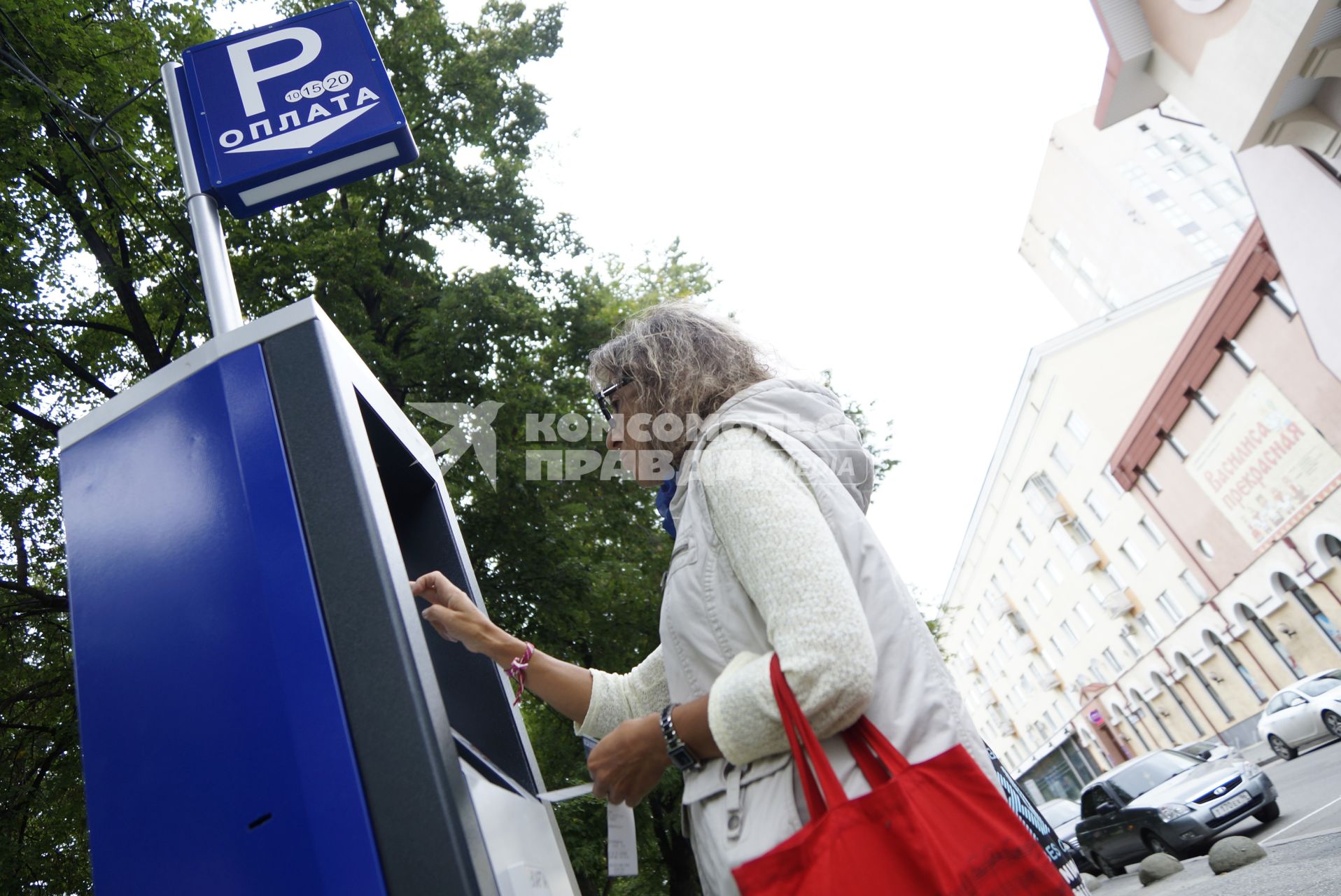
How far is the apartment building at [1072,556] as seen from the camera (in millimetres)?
34125

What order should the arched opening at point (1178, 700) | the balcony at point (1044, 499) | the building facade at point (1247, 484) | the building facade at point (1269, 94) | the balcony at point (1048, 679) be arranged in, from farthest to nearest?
the balcony at point (1048, 679)
the balcony at point (1044, 499)
the arched opening at point (1178, 700)
the building facade at point (1247, 484)
the building facade at point (1269, 94)

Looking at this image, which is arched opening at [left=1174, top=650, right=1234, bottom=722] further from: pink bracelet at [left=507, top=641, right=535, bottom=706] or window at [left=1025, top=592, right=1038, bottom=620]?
pink bracelet at [left=507, top=641, right=535, bottom=706]

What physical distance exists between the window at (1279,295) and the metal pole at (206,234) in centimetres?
2342

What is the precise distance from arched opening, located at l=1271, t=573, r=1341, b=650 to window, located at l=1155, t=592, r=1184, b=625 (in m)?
7.91

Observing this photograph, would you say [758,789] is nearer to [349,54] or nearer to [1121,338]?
[349,54]

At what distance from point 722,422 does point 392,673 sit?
0.69 metres

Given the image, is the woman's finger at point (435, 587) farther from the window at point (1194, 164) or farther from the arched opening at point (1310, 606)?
the window at point (1194, 164)

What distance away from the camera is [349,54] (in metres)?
2.68

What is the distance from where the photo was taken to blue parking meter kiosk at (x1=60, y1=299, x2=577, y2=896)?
1312 mm

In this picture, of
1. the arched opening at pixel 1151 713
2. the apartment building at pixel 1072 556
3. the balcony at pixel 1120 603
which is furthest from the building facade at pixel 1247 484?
the balcony at pixel 1120 603

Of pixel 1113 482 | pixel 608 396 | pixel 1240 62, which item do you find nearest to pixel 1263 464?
pixel 1113 482

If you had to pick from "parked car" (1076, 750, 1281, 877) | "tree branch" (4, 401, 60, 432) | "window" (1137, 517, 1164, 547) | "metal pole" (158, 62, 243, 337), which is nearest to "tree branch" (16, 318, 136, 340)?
"tree branch" (4, 401, 60, 432)

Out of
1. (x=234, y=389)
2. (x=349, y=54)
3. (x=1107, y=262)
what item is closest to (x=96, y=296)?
(x=349, y=54)

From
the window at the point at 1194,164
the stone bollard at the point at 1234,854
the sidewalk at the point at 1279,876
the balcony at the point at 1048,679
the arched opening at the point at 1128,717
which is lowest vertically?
the sidewalk at the point at 1279,876
